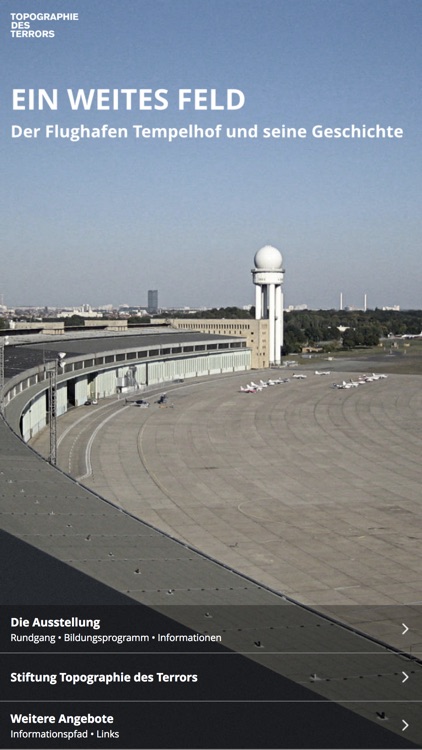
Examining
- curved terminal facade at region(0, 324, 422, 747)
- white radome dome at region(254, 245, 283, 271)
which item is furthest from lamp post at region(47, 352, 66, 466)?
white radome dome at region(254, 245, 283, 271)

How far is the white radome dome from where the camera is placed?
174m

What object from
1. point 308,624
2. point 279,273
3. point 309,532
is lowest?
point 309,532

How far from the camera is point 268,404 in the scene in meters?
102

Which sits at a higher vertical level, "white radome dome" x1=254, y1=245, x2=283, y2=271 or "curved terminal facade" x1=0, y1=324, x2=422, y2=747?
"white radome dome" x1=254, y1=245, x2=283, y2=271

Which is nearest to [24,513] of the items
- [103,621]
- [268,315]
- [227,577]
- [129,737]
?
[227,577]

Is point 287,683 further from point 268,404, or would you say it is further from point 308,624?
point 268,404

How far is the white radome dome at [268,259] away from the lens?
174m

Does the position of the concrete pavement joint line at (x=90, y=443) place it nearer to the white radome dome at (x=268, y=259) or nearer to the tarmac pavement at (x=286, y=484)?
the tarmac pavement at (x=286, y=484)

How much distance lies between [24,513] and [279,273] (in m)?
150

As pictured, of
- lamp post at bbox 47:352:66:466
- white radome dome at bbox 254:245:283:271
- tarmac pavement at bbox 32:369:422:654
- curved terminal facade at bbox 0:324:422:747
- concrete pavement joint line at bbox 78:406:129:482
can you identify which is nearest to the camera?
curved terminal facade at bbox 0:324:422:747

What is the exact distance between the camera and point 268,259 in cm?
17362

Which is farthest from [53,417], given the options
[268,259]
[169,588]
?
[268,259]

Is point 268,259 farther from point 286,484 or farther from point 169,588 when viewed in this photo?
point 169,588

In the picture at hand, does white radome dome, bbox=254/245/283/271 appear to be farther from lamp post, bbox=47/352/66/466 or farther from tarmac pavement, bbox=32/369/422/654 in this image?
lamp post, bbox=47/352/66/466
